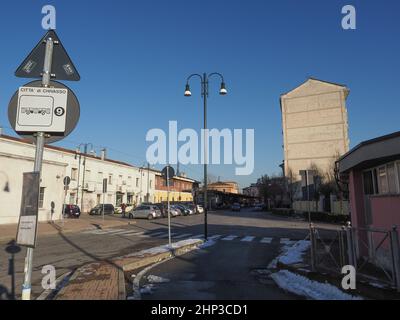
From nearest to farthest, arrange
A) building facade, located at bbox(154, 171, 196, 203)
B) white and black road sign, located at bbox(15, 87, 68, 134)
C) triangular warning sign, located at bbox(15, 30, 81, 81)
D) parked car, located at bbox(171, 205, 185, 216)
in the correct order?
1. white and black road sign, located at bbox(15, 87, 68, 134)
2. triangular warning sign, located at bbox(15, 30, 81, 81)
3. parked car, located at bbox(171, 205, 185, 216)
4. building facade, located at bbox(154, 171, 196, 203)

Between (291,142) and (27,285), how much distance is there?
68.2 meters

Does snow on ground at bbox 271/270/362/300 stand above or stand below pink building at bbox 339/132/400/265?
below

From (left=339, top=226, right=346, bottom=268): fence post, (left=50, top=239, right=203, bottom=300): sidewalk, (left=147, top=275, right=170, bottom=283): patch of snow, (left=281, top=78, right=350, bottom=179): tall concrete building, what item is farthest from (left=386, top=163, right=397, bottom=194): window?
(left=281, top=78, right=350, bottom=179): tall concrete building

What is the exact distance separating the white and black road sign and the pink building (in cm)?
596

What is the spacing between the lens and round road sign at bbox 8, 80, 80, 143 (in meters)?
4.31

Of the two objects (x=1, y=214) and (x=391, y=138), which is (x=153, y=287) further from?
(x=1, y=214)

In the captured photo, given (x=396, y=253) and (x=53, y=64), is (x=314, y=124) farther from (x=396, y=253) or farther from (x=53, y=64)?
(x=53, y=64)

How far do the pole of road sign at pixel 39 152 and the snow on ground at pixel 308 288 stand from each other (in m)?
4.79

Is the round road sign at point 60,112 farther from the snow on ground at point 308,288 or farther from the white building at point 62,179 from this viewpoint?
the white building at point 62,179

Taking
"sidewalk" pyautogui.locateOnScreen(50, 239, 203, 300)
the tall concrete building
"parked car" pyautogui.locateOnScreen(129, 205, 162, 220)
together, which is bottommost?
"sidewalk" pyautogui.locateOnScreen(50, 239, 203, 300)

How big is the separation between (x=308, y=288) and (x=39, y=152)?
18.6ft

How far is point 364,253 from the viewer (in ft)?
31.9

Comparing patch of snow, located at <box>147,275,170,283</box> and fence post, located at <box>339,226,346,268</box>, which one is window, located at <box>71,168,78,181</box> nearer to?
patch of snow, located at <box>147,275,170,283</box>

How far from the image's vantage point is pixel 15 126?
4277 mm
